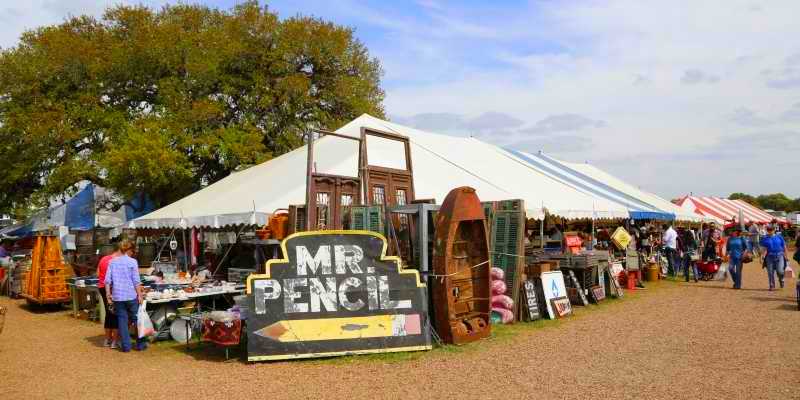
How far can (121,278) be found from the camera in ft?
29.1

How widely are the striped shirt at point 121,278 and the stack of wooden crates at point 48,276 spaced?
252 inches

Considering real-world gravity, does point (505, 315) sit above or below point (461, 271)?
below

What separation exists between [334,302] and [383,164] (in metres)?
7.78

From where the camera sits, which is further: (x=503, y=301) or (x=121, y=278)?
(x=503, y=301)

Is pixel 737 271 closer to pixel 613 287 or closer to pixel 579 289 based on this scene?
pixel 613 287

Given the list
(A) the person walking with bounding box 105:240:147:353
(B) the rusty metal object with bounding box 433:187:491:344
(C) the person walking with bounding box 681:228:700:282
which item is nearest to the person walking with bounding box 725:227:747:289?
(C) the person walking with bounding box 681:228:700:282

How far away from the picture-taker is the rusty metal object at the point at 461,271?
8.70m

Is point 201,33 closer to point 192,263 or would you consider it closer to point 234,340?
point 192,263

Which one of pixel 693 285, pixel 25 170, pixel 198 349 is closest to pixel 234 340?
pixel 198 349

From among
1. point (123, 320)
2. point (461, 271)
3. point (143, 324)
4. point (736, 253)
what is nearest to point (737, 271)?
point (736, 253)

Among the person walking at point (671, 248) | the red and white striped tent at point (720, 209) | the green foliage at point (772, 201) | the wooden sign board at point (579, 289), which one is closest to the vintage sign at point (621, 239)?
the person walking at point (671, 248)

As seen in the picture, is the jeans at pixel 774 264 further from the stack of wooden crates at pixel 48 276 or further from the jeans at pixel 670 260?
the stack of wooden crates at pixel 48 276

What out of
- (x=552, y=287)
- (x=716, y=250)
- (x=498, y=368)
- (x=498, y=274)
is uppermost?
(x=716, y=250)

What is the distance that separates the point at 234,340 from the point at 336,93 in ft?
60.8
